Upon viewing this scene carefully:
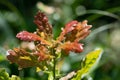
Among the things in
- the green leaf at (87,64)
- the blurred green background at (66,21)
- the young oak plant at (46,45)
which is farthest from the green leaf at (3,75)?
the blurred green background at (66,21)

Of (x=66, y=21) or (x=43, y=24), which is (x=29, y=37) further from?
(x=66, y=21)

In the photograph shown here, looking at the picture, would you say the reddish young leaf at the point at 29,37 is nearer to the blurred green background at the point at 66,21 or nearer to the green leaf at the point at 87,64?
the green leaf at the point at 87,64

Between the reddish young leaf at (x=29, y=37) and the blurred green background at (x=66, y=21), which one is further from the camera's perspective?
the blurred green background at (x=66, y=21)

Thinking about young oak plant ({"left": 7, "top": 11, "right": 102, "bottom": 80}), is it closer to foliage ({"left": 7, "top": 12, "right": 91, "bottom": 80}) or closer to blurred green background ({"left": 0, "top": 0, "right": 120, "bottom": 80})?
foliage ({"left": 7, "top": 12, "right": 91, "bottom": 80})

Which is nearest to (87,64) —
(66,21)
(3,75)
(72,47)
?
(72,47)

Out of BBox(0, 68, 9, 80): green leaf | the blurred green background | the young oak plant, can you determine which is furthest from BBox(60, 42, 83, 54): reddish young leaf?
the blurred green background
